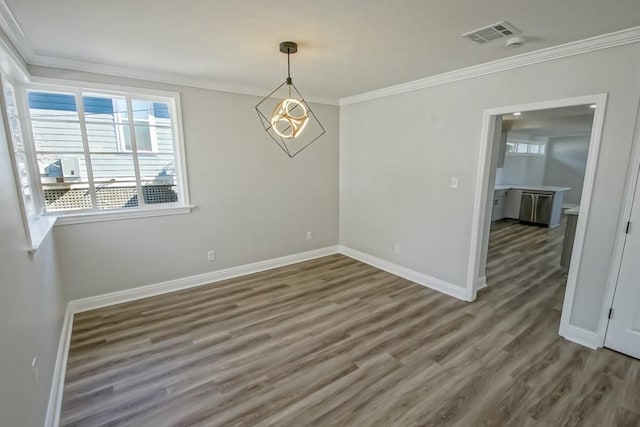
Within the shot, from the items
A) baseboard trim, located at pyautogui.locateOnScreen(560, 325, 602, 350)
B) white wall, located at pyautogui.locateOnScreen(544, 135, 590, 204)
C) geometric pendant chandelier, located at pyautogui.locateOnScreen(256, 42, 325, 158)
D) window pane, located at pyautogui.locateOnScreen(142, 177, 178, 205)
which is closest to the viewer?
baseboard trim, located at pyautogui.locateOnScreen(560, 325, 602, 350)

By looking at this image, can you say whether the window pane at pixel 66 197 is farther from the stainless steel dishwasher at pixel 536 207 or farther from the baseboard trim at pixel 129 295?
the stainless steel dishwasher at pixel 536 207

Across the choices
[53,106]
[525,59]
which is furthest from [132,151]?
[525,59]

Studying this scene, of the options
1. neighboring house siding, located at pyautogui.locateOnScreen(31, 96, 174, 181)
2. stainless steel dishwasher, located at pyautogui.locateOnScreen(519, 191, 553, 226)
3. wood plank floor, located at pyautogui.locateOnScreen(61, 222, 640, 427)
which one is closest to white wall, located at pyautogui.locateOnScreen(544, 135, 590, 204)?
stainless steel dishwasher, located at pyautogui.locateOnScreen(519, 191, 553, 226)

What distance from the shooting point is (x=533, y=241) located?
19.5ft

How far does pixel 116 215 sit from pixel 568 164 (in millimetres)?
11831

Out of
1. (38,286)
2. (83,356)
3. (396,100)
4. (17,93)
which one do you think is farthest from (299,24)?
(83,356)

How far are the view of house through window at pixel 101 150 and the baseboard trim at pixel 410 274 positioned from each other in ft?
9.24

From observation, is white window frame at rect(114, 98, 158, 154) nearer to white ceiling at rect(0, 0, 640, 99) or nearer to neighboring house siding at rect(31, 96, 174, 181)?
neighboring house siding at rect(31, 96, 174, 181)

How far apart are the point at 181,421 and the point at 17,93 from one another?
3.19 metres

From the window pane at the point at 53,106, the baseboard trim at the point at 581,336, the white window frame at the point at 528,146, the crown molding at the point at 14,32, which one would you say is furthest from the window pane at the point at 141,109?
the white window frame at the point at 528,146

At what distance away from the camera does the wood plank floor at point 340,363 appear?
1980 millimetres

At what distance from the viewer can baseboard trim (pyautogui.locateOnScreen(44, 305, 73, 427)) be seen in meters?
1.84

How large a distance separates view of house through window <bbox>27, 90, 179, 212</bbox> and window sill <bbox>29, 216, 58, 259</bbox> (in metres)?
0.30

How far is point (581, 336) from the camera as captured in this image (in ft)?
8.85
